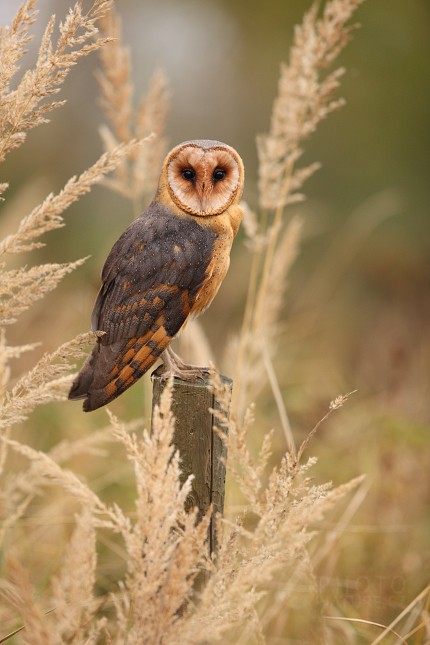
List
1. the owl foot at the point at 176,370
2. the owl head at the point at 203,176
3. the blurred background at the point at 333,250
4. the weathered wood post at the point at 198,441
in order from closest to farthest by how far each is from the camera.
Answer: the weathered wood post at the point at 198,441
the owl head at the point at 203,176
the owl foot at the point at 176,370
the blurred background at the point at 333,250

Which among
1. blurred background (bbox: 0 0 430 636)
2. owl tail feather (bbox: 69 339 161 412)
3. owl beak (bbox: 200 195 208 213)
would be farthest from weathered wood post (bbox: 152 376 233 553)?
blurred background (bbox: 0 0 430 636)

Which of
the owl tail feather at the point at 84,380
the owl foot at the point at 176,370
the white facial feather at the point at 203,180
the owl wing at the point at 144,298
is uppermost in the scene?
the white facial feather at the point at 203,180

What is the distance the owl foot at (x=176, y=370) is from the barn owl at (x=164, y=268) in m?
0.16

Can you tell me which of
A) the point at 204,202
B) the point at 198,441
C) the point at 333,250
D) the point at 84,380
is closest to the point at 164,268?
the point at 204,202

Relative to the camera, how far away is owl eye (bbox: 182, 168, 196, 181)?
5.73 feet

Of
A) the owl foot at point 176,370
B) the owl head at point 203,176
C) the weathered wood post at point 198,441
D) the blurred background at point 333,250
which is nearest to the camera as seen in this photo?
the weathered wood post at point 198,441

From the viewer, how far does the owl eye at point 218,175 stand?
1742 mm

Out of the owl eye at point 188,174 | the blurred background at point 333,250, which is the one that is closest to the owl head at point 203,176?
the owl eye at point 188,174

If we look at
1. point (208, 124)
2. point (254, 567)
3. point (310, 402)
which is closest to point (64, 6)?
point (208, 124)

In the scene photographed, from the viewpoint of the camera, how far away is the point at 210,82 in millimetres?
9492

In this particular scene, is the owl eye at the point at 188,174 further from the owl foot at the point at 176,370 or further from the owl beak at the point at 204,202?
the owl foot at the point at 176,370

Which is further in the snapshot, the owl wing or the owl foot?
the owl foot

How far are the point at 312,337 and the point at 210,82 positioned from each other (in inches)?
234

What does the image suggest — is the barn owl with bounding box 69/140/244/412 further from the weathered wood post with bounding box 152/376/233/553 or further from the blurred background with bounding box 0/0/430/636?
the blurred background with bounding box 0/0/430/636
